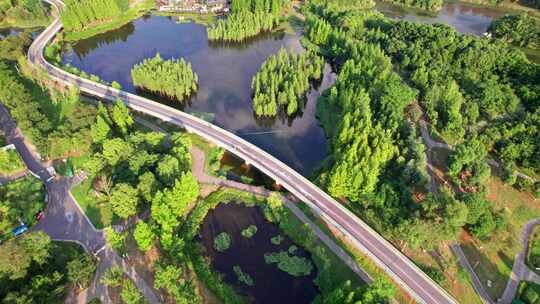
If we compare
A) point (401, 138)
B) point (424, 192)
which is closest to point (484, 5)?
point (401, 138)

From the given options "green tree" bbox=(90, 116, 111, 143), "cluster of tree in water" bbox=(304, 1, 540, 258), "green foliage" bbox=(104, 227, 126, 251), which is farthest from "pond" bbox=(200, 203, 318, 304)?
"green tree" bbox=(90, 116, 111, 143)

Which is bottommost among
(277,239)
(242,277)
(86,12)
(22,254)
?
(242,277)

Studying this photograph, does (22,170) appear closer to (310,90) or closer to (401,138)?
(310,90)

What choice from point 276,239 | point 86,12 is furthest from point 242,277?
point 86,12

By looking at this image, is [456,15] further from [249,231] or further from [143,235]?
[143,235]

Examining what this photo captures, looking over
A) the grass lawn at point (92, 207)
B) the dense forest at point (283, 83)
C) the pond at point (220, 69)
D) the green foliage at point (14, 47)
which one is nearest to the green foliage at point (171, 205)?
the grass lawn at point (92, 207)

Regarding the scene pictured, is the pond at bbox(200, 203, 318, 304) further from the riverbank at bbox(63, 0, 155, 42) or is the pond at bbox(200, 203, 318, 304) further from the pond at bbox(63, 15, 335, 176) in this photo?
the riverbank at bbox(63, 0, 155, 42)
